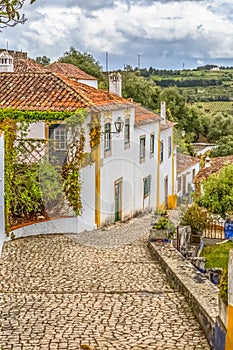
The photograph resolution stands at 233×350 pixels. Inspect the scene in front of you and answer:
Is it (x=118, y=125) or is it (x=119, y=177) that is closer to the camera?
(x=118, y=125)

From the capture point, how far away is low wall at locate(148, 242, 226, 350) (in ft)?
26.5

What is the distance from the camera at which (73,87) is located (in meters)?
19.8

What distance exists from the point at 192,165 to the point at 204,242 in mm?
21912

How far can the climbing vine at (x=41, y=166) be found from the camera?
17531 millimetres

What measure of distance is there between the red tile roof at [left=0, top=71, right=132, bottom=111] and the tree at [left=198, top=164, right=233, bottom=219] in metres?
4.70

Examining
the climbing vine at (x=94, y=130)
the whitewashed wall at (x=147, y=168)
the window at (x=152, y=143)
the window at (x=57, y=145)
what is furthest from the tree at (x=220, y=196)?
the window at (x=152, y=143)

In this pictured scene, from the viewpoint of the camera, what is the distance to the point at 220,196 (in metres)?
21.2

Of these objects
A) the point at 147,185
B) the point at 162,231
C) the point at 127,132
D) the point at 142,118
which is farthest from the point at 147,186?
the point at 162,231

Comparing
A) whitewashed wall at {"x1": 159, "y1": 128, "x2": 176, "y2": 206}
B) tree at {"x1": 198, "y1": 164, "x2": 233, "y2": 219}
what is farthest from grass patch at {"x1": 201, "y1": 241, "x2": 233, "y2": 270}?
whitewashed wall at {"x1": 159, "y1": 128, "x2": 176, "y2": 206}

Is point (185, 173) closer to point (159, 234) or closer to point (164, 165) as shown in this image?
point (164, 165)

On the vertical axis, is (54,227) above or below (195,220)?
below

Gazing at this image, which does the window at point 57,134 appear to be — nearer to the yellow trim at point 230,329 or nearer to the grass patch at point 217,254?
the grass patch at point 217,254

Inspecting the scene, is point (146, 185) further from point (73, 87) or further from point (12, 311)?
point (12, 311)

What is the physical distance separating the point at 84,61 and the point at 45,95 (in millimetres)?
39449
